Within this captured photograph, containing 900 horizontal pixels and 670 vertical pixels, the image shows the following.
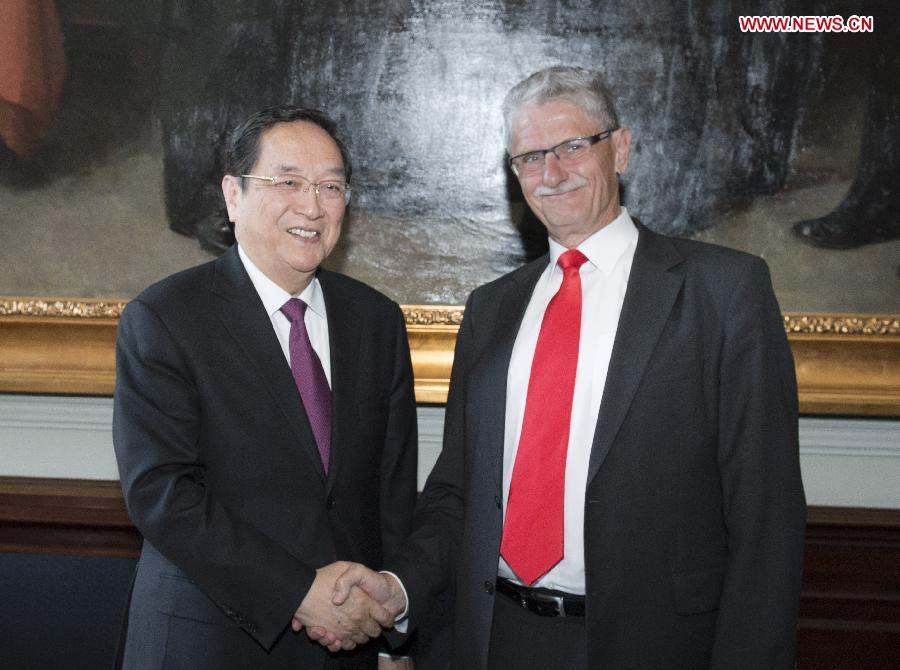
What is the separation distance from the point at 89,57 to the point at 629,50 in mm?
1566

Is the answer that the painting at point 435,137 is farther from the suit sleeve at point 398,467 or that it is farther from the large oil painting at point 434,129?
the suit sleeve at point 398,467

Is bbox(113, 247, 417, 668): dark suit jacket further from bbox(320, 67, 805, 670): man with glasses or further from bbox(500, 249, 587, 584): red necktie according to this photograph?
bbox(500, 249, 587, 584): red necktie

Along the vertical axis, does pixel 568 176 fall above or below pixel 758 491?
above

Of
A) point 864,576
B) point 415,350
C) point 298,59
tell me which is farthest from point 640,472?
point 298,59

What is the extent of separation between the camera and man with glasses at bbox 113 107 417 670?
71.6 inches

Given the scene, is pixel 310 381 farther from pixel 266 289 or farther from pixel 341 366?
pixel 266 289

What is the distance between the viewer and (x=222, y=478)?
1870 mm

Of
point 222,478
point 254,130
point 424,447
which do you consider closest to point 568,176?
point 254,130

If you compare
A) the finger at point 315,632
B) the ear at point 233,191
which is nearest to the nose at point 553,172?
the ear at point 233,191

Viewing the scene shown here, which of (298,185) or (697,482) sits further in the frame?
(298,185)

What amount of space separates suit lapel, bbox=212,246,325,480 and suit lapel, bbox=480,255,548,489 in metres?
0.36

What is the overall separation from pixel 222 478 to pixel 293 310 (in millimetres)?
391

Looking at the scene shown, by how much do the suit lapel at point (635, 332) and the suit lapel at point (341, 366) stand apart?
0.53 meters

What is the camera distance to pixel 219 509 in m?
1.82
